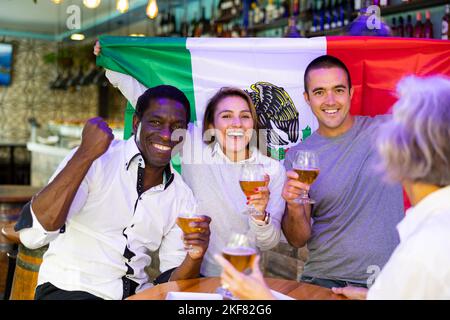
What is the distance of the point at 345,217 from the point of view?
7.33 ft

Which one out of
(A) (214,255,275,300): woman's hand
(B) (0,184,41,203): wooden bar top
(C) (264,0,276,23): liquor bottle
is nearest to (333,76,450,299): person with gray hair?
(A) (214,255,275,300): woman's hand

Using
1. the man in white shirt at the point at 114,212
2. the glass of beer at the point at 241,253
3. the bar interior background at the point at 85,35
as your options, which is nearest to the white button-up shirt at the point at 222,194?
the man in white shirt at the point at 114,212

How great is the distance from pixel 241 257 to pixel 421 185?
480mm

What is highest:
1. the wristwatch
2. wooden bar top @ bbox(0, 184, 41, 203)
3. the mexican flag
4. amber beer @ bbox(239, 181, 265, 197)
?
the mexican flag

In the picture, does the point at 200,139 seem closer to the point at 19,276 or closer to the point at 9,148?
the point at 19,276

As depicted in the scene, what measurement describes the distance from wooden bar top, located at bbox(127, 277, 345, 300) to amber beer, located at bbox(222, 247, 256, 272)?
0.36m

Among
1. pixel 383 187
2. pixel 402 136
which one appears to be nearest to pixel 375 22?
pixel 383 187

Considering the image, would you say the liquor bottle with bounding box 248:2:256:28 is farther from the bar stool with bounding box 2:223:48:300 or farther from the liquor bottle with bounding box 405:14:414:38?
the bar stool with bounding box 2:223:48:300

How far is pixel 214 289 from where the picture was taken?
5.67 feet

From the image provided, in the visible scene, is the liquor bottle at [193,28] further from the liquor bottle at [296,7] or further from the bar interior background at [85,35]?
the liquor bottle at [296,7]

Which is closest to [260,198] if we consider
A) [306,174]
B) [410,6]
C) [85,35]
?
[306,174]

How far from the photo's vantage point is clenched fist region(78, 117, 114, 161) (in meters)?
1.94

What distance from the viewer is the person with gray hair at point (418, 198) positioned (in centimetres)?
117

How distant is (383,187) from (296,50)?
0.89 m
